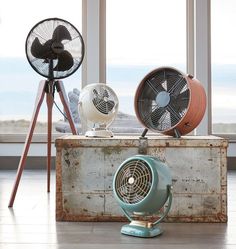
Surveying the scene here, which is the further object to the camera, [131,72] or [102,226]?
[131,72]

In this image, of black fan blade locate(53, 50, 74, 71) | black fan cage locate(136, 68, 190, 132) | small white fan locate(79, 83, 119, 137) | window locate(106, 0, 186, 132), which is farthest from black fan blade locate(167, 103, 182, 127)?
window locate(106, 0, 186, 132)

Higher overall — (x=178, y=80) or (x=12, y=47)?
(x=12, y=47)

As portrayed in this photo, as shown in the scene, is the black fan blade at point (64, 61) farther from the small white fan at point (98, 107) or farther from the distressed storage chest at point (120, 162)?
the distressed storage chest at point (120, 162)

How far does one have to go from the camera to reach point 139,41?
5.38 m

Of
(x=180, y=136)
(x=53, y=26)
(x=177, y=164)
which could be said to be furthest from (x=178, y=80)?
(x=53, y=26)

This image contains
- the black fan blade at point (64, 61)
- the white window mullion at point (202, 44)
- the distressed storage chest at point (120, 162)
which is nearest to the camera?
the distressed storage chest at point (120, 162)

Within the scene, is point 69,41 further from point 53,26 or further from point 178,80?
point 178,80

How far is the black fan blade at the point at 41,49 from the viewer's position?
3.10m

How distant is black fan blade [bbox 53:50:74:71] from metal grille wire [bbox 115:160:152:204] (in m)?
1.24

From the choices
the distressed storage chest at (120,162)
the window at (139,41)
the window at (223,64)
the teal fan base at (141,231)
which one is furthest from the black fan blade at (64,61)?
the window at (223,64)

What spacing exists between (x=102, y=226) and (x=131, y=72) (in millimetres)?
3260

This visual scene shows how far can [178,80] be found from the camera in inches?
98.9

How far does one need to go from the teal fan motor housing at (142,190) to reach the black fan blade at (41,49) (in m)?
1.27

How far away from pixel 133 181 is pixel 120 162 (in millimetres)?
356
